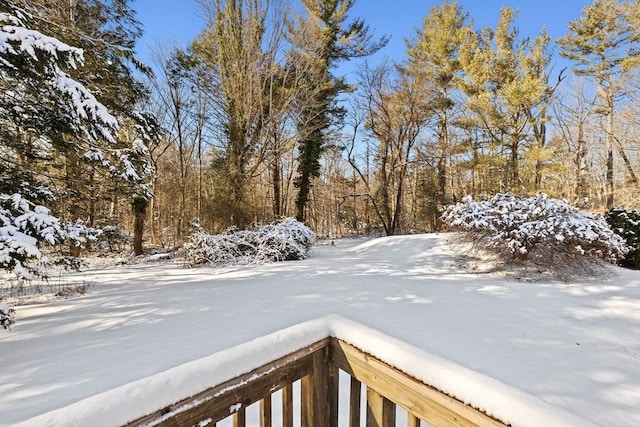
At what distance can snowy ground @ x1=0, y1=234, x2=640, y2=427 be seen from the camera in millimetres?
2037

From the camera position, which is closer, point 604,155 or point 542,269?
point 542,269

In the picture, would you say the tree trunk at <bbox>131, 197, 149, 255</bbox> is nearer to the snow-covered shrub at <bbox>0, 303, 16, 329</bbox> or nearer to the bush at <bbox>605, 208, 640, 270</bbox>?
the snow-covered shrub at <bbox>0, 303, 16, 329</bbox>

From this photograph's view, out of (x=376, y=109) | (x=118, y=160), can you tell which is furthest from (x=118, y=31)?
(x=376, y=109)

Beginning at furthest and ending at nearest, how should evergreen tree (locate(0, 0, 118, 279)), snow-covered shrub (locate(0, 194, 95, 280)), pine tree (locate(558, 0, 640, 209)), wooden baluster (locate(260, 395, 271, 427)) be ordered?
1. pine tree (locate(558, 0, 640, 209))
2. evergreen tree (locate(0, 0, 118, 279))
3. snow-covered shrub (locate(0, 194, 95, 280))
4. wooden baluster (locate(260, 395, 271, 427))

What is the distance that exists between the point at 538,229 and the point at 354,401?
16.6ft

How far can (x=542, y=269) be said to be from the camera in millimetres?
4926

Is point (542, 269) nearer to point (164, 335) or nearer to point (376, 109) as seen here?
point (164, 335)

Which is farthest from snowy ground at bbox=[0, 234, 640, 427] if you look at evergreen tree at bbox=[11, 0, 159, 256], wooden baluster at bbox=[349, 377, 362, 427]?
evergreen tree at bbox=[11, 0, 159, 256]

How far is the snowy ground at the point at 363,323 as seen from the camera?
2037 mm

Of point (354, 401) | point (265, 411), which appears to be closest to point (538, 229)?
point (354, 401)

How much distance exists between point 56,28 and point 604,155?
2120 centimetres

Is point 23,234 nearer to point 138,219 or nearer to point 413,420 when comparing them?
point 413,420

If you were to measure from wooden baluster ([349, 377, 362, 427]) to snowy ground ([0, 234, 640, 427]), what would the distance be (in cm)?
31

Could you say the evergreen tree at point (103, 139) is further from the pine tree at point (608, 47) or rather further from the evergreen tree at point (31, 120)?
the pine tree at point (608, 47)
